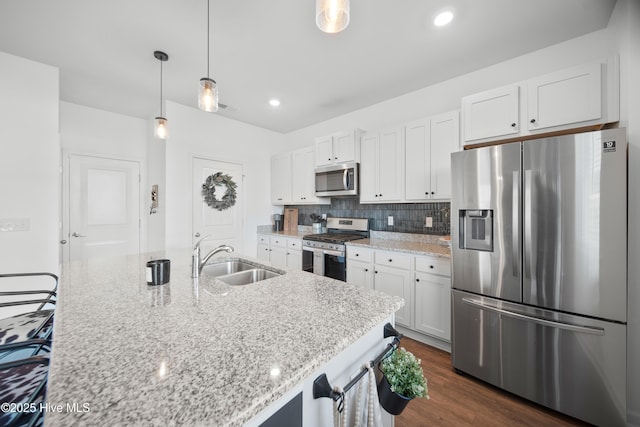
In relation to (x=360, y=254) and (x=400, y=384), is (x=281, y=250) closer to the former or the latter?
(x=360, y=254)

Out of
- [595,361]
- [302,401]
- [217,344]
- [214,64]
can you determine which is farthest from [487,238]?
[214,64]

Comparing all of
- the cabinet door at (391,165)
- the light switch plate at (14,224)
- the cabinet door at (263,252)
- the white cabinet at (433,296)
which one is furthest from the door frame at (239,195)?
the white cabinet at (433,296)

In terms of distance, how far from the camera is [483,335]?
1.86 meters

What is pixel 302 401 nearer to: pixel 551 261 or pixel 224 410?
pixel 224 410

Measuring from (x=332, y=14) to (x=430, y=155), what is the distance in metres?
1.99

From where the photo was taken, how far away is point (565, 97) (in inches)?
72.1

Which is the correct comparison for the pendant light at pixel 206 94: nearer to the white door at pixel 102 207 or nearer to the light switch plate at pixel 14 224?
the light switch plate at pixel 14 224

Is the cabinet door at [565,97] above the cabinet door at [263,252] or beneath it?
above

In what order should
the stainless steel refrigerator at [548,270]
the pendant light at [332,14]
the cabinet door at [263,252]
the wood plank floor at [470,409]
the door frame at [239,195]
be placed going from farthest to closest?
1. the cabinet door at [263,252]
2. the door frame at [239,195]
3. the wood plank floor at [470,409]
4. the stainless steel refrigerator at [548,270]
5. the pendant light at [332,14]

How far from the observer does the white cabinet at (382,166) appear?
2.91 metres

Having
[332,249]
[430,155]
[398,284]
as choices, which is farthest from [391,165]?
[398,284]

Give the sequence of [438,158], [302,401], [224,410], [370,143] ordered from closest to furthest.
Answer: [224,410] < [302,401] < [438,158] < [370,143]

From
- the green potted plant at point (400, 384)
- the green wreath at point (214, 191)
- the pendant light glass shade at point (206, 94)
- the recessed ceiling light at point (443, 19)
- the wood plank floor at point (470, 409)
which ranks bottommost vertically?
the wood plank floor at point (470, 409)

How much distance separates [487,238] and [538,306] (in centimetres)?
51
